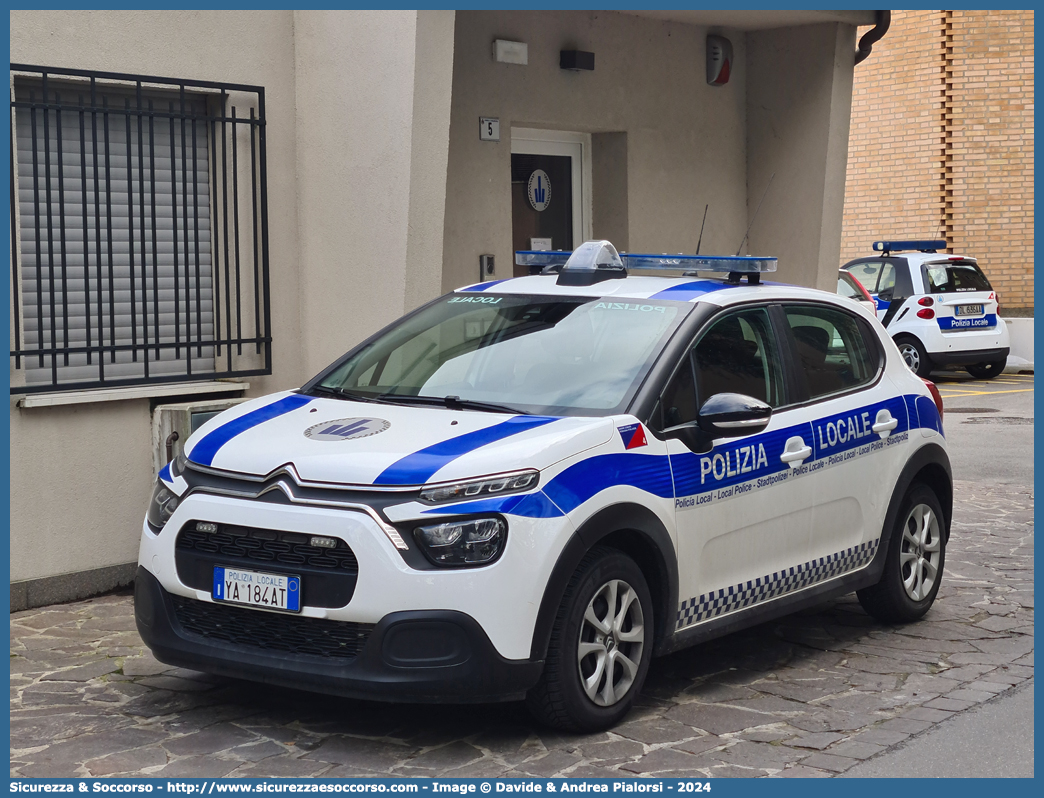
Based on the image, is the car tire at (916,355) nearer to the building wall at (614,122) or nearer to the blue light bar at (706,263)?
the building wall at (614,122)

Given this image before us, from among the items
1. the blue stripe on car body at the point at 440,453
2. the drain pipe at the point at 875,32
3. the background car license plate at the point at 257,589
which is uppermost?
the drain pipe at the point at 875,32

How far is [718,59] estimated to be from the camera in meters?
11.7

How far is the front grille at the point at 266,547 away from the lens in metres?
4.55

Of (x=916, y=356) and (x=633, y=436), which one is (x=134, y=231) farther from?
(x=916, y=356)

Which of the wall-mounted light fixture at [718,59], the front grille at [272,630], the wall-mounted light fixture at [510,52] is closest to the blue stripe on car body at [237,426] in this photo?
the front grille at [272,630]

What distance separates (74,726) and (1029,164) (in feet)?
71.7

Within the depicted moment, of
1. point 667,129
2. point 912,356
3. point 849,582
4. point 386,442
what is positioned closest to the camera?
point 386,442

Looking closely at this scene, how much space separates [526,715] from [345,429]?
1306 mm

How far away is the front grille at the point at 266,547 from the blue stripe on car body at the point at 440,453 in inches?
11.6

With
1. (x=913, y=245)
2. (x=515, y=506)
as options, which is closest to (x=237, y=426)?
(x=515, y=506)

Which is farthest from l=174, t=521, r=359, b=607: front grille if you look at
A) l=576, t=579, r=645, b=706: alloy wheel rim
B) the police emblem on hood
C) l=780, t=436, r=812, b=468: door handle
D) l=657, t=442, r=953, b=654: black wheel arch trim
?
l=780, t=436, r=812, b=468: door handle

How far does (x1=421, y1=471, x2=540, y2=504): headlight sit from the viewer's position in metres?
→ 4.53

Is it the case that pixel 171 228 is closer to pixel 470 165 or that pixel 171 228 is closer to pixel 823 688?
pixel 470 165

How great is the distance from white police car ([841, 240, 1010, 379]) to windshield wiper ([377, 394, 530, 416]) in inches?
576
